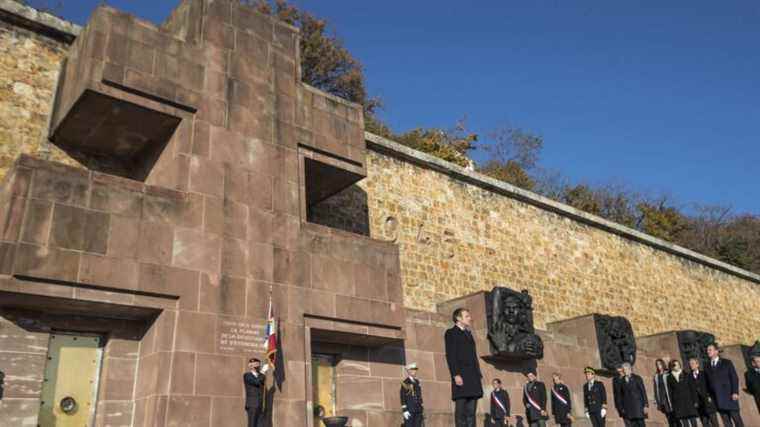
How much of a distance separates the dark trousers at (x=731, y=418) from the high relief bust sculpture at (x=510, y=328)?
11.3 feet

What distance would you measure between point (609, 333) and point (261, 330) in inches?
382

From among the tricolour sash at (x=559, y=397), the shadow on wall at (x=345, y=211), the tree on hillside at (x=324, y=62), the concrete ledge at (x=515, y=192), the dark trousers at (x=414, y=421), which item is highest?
the tree on hillside at (x=324, y=62)

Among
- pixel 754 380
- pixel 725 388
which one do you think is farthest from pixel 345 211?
pixel 754 380

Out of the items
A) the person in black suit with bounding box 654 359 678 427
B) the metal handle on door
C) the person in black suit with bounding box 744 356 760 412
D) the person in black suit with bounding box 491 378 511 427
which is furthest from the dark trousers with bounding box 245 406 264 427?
the person in black suit with bounding box 744 356 760 412

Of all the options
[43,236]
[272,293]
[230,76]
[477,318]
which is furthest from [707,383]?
[43,236]

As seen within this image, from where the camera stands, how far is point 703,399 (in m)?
12.1

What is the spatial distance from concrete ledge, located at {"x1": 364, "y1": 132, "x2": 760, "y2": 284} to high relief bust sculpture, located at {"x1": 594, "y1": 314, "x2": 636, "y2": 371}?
3869 millimetres

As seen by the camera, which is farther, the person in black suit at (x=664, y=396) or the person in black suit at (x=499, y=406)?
the person in black suit at (x=664, y=396)

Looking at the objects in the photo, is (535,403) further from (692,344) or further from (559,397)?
(692,344)

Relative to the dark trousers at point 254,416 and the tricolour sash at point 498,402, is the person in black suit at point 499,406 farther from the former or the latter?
the dark trousers at point 254,416

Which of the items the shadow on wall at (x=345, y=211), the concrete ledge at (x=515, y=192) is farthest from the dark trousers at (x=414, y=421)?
the concrete ledge at (x=515, y=192)

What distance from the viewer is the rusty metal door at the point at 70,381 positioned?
8.54 metres

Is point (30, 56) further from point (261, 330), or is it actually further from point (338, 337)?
point (338, 337)

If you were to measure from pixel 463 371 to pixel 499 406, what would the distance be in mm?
2593
